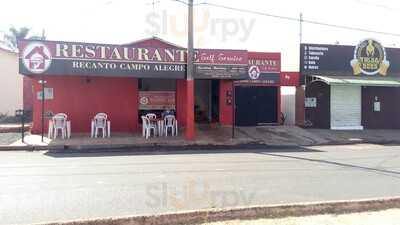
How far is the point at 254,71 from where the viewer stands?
88.5ft

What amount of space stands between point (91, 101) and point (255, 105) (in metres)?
8.79

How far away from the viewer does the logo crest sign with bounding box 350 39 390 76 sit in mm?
28734

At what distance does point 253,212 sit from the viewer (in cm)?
723

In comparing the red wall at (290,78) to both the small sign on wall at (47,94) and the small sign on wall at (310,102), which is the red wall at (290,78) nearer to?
the small sign on wall at (310,102)

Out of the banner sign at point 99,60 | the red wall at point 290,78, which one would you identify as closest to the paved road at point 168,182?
the banner sign at point 99,60

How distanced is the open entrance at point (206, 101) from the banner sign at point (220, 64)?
3587 millimetres

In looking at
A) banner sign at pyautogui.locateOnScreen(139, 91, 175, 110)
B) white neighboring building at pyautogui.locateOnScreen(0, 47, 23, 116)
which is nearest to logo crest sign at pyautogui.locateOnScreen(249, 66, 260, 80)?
banner sign at pyautogui.locateOnScreen(139, 91, 175, 110)

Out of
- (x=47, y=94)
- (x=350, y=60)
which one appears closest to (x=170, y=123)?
(x=47, y=94)

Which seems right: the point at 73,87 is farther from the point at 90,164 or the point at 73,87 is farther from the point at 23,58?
the point at 90,164

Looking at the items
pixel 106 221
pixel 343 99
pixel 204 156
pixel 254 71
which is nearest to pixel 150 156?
pixel 204 156

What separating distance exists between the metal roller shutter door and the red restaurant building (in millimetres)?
4802

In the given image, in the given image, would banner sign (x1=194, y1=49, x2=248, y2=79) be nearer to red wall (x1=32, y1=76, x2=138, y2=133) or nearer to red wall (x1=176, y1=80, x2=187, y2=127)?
red wall (x1=176, y1=80, x2=187, y2=127)

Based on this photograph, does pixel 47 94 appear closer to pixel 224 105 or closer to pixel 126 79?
pixel 126 79

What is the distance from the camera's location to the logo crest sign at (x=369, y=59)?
2873 centimetres
